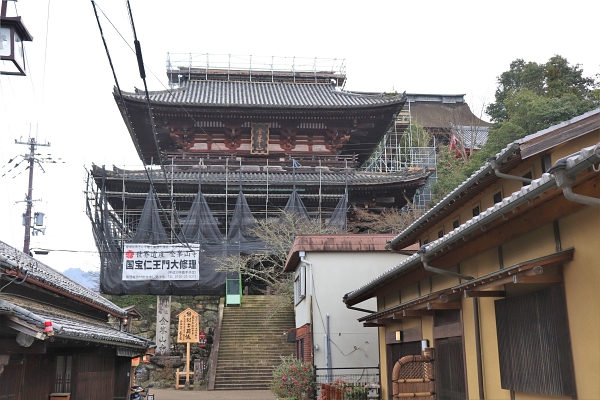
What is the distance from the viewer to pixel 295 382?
53.6ft

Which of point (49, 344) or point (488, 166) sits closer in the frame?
point (488, 166)

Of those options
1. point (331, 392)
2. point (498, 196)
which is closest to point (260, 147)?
point (331, 392)

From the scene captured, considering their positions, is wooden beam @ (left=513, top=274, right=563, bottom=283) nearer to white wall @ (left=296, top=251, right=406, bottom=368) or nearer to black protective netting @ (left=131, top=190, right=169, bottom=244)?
white wall @ (left=296, top=251, right=406, bottom=368)

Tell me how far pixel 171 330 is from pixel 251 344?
3959mm

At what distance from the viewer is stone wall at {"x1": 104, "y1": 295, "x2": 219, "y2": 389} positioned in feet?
80.0

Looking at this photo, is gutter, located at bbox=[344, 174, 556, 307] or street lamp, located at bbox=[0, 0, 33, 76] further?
street lamp, located at bbox=[0, 0, 33, 76]

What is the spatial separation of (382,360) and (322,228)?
42.6ft

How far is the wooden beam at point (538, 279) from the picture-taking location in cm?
623

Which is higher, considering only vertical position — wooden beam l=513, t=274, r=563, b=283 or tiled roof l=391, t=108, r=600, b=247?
tiled roof l=391, t=108, r=600, b=247

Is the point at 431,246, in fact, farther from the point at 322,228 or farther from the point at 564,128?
the point at 322,228

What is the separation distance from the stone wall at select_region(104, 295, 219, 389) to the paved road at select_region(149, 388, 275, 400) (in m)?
1.39

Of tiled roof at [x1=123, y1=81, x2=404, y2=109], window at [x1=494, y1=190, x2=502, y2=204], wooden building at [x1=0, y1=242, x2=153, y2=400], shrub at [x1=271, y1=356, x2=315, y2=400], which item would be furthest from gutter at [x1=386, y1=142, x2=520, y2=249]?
tiled roof at [x1=123, y1=81, x2=404, y2=109]

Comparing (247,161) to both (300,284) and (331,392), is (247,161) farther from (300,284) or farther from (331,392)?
(331,392)

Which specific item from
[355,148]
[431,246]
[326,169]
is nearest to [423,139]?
[355,148]
